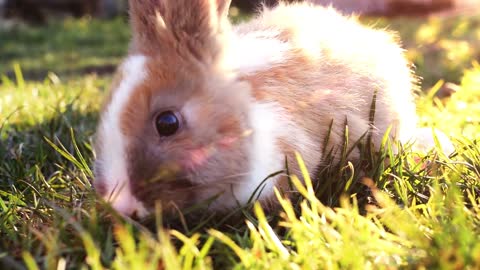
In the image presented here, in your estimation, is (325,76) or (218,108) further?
(325,76)

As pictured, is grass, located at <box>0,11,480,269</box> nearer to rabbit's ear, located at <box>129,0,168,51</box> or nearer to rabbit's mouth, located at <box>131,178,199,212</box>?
rabbit's mouth, located at <box>131,178,199,212</box>

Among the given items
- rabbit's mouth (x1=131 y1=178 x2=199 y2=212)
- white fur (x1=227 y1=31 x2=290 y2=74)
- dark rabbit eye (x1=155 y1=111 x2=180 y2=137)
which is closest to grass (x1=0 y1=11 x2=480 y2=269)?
rabbit's mouth (x1=131 y1=178 x2=199 y2=212)

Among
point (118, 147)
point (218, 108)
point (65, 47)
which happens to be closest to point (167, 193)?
point (118, 147)

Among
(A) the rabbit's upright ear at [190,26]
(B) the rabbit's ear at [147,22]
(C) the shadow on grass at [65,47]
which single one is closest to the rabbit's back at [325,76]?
(A) the rabbit's upright ear at [190,26]

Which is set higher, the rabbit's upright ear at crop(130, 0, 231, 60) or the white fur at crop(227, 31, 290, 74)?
the rabbit's upright ear at crop(130, 0, 231, 60)

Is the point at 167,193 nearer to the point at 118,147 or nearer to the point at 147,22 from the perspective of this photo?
the point at 118,147

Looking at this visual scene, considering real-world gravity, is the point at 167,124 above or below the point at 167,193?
above

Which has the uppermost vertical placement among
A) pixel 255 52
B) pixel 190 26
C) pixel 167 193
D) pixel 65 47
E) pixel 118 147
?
pixel 190 26
